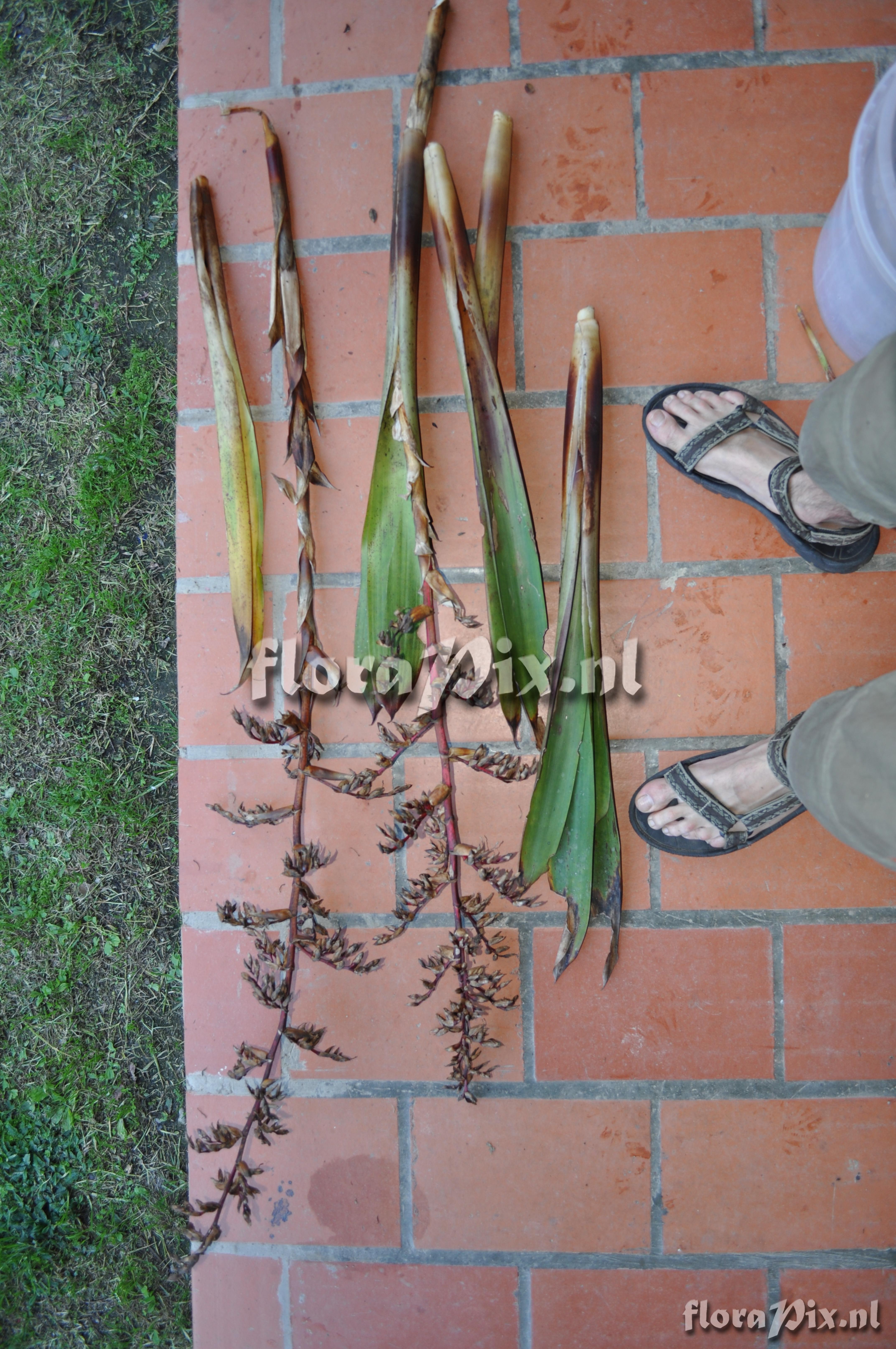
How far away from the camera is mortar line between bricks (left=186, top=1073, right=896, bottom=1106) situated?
105 centimetres

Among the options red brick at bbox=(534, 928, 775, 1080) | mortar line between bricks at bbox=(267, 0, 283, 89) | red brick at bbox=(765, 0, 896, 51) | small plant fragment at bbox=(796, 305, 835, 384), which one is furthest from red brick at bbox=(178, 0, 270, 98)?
red brick at bbox=(534, 928, 775, 1080)

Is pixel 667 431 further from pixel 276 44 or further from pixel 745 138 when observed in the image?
pixel 276 44

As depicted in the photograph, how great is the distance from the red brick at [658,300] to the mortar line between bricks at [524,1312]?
126 cm

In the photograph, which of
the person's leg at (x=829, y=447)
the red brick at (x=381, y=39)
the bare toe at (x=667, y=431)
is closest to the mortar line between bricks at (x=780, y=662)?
the person's leg at (x=829, y=447)

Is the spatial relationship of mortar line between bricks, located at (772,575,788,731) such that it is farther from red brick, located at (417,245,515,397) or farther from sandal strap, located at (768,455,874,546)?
red brick, located at (417,245,515,397)

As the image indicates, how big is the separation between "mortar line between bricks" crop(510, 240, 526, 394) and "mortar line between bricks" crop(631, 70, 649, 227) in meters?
0.17

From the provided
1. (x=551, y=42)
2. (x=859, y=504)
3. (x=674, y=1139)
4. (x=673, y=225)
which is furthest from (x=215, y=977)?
(x=551, y=42)

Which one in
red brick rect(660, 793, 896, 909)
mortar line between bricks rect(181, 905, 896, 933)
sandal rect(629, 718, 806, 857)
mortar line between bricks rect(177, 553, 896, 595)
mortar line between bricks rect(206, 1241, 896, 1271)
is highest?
mortar line between bricks rect(177, 553, 896, 595)

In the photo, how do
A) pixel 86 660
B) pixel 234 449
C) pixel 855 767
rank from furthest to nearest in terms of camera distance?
pixel 86 660 < pixel 234 449 < pixel 855 767

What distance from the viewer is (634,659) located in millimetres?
1057

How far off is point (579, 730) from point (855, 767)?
1.02 feet

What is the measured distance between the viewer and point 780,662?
105cm

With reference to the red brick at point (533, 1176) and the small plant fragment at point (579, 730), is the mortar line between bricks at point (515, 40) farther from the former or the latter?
the red brick at point (533, 1176)

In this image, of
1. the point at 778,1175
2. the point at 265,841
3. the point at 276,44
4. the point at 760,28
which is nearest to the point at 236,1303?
the point at 265,841
